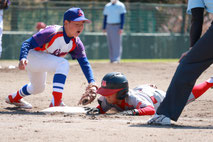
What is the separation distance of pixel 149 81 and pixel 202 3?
5.81 m

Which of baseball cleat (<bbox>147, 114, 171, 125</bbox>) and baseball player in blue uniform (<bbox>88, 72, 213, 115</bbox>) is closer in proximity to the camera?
baseball cleat (<bbox>147, 114, 171, 125</bbox>)

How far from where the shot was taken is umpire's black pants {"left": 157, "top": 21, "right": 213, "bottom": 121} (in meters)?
4.75

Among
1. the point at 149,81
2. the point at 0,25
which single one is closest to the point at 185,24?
the point at 149,81

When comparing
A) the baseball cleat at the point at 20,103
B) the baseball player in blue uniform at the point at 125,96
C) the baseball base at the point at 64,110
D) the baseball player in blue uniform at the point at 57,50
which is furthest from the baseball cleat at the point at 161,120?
the baseball cleat at the point at 20,103

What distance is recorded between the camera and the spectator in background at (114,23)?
15.1 meters

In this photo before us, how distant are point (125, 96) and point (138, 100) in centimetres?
18

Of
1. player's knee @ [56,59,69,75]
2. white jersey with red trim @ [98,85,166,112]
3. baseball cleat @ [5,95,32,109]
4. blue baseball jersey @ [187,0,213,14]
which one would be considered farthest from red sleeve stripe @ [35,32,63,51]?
blue baseball jersey @ [187,0,213,14]

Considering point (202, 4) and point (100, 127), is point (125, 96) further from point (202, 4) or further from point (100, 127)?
point (202, 4)

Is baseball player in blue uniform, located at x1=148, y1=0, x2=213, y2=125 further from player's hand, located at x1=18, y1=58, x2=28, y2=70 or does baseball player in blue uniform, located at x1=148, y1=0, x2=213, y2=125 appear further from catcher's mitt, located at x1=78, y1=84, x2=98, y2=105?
player's hand, located at x1=18, y1=58, x2=28, y2=70

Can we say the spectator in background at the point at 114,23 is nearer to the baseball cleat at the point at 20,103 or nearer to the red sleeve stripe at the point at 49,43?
the baseball cleat at the point at 20,103

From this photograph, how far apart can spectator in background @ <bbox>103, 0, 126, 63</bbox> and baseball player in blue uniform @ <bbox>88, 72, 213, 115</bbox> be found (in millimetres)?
8805

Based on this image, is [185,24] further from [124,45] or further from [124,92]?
[124,92]

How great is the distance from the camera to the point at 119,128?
4.78m

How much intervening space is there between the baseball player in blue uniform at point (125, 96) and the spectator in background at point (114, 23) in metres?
8.80
